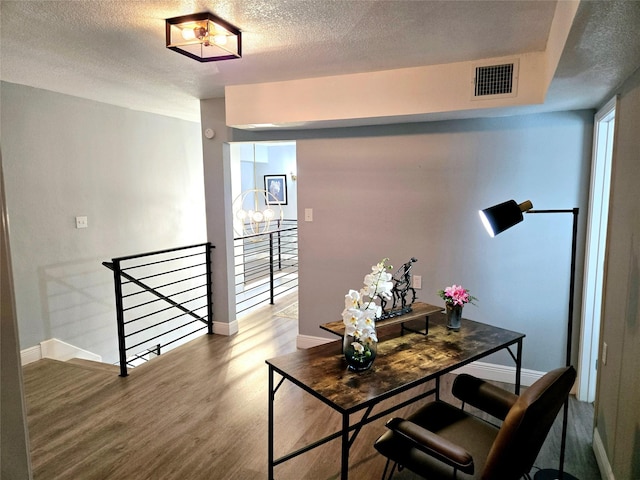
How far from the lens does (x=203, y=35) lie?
2.09 metres

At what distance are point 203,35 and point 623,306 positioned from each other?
2491 millimetres

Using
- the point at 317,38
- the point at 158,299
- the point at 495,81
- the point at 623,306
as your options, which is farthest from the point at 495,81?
the point at 158,299

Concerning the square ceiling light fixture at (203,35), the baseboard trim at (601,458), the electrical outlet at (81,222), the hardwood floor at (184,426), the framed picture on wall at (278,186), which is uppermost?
the square ceiling light fixture at (203,35)

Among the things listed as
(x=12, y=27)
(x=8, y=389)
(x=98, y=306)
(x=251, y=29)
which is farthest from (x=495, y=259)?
(x=98, y=306)

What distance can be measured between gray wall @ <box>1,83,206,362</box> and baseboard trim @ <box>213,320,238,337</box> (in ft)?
3.93

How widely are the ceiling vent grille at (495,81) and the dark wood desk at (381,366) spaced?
1486 mm

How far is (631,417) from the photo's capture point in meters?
1.76

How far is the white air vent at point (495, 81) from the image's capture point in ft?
8.37

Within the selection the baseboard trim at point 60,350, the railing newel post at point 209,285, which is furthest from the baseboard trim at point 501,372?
the baseboard trim at point 60,350

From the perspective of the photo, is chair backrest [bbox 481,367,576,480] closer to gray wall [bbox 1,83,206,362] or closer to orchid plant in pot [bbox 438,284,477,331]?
orchid plant in pot [bbox 438,284,477,331]

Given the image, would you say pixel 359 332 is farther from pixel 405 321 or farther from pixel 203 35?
pixel 203 35

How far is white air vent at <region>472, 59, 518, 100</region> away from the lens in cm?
255

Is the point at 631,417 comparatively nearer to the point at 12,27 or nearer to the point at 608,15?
the point at 608,15

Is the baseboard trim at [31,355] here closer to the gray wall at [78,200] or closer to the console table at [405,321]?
the gray wall at [78,200]
